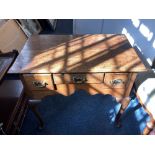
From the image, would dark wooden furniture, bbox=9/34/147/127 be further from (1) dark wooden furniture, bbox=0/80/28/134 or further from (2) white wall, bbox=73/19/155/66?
(2) white wall, bbox=73/19/155/66

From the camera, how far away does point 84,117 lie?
5.99 ft

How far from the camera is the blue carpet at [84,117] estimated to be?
169cm

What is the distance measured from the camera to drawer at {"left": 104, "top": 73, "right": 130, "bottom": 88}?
47.0 inches

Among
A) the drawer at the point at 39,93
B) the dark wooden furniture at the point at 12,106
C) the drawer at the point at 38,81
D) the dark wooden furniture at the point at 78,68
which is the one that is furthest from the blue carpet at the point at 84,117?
the drawer at the point at 38,81

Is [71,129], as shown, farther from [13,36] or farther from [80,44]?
[13,36]

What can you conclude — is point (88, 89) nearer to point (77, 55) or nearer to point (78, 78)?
point (78, 78)

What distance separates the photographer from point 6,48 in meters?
2.31

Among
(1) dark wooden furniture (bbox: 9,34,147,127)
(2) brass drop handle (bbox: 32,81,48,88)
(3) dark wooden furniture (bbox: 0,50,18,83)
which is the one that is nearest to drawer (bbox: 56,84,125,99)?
(1) dark wooden furniture (bbox: 9,34,147,127)

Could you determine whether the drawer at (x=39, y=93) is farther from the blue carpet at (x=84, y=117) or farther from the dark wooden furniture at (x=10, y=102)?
the blue carpet at (x=84, y=117)

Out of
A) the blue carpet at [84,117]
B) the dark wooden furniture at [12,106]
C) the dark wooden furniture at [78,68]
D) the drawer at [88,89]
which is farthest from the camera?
the blue carpet at [84,117]

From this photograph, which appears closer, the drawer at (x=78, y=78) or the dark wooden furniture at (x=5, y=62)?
the drawer at (x=78, y=78)
